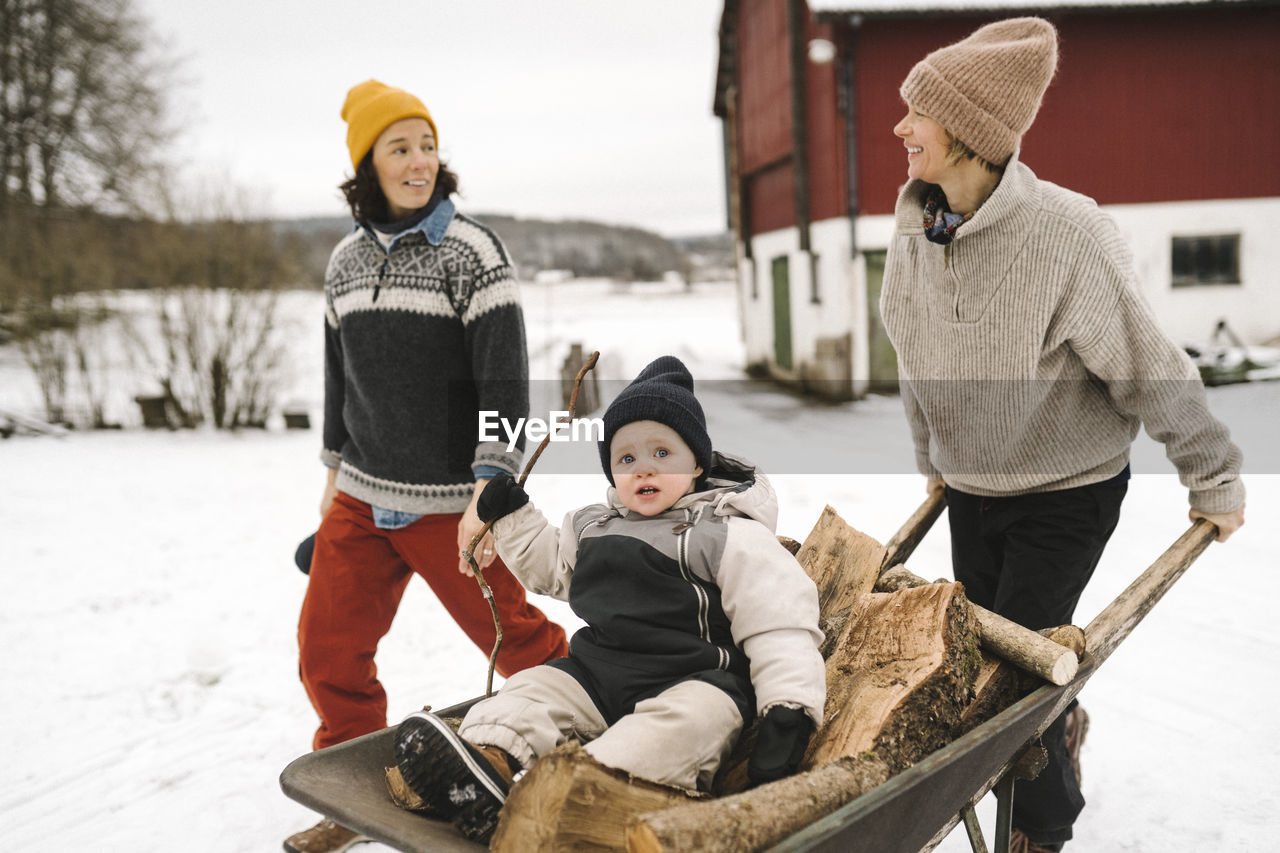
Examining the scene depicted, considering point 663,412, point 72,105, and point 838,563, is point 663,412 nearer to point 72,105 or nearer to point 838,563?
point 838,563

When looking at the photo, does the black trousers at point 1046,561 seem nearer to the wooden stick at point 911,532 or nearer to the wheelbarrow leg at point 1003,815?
the wooden stick at point 911,532

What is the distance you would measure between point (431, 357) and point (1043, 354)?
1598mm

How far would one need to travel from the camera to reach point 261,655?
4.28 meters

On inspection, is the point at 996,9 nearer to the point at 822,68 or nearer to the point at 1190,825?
the point at 822,68

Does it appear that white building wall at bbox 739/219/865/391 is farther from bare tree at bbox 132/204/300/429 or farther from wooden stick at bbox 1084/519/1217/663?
wooden stick at bbox 1084/519/1217/663

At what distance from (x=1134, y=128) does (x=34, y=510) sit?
12.4 metres

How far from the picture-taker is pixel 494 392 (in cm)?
254

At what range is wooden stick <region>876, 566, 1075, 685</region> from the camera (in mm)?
1785

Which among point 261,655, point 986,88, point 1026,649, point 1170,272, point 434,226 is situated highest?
point 986,88

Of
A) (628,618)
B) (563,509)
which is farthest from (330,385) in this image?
(563,509)

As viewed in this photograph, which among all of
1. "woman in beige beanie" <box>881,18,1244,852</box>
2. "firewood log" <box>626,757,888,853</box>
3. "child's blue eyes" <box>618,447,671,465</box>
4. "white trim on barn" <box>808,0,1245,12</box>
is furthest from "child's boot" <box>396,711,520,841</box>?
"white trim on barn" <box>808,0,1245,12</box>

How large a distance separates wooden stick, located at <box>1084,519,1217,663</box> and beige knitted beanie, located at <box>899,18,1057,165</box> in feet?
3.31

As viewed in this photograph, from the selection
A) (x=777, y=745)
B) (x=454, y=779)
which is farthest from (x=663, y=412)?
(x=454, y=779)

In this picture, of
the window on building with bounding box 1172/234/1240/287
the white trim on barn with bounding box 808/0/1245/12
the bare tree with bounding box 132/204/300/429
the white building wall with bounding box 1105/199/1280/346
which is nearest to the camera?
the bare tree with bounding box 132/204/300/429
